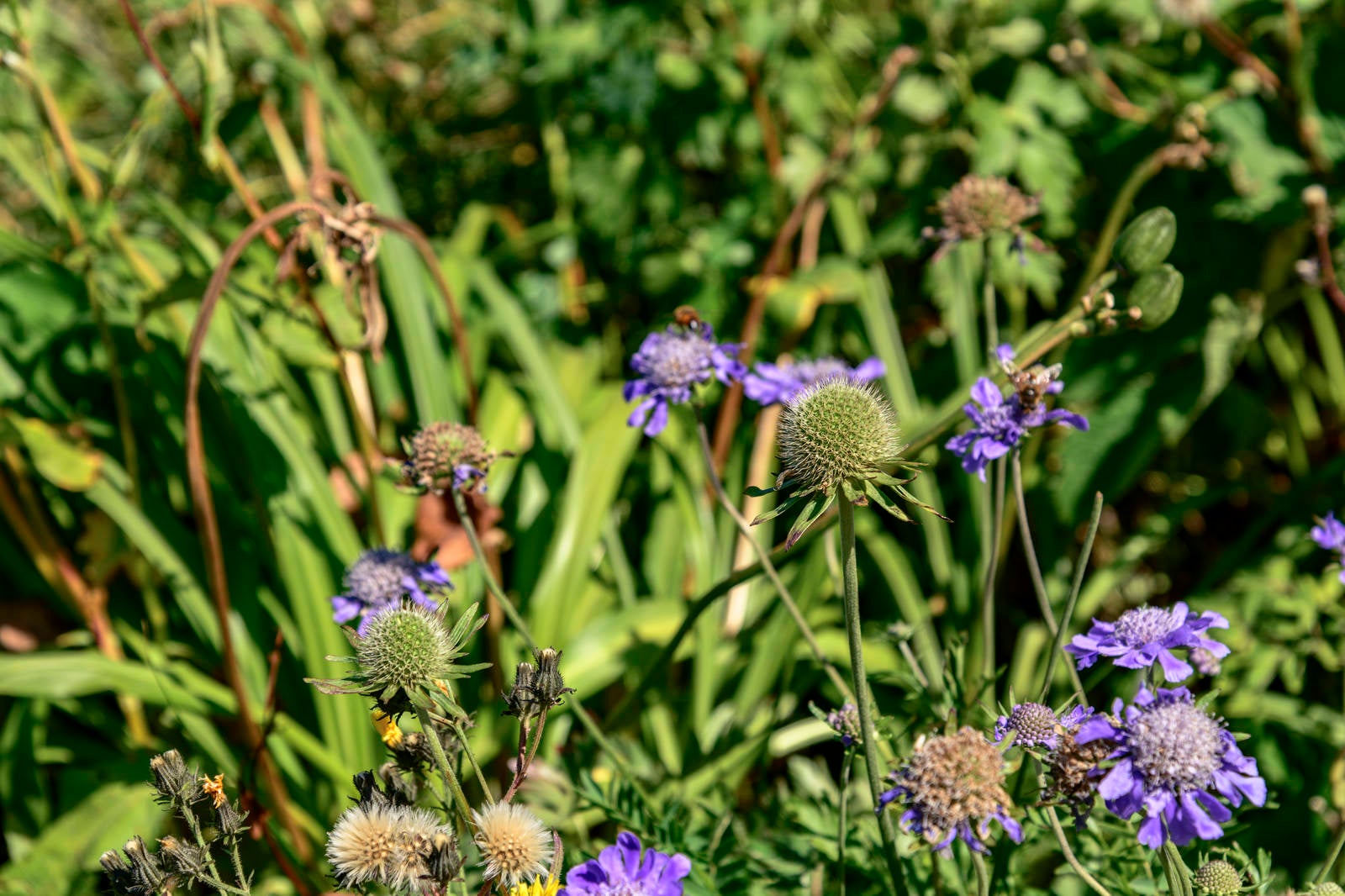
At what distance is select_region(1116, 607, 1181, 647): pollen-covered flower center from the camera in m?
1.16

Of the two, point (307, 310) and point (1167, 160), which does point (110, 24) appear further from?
point (1167, 160)

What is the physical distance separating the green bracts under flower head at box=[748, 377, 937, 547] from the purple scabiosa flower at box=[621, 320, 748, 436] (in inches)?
18.3

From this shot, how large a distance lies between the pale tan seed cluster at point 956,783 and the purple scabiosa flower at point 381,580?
772mm

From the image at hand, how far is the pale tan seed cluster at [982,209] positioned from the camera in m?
1.59

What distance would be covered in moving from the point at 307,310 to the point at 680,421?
94cm

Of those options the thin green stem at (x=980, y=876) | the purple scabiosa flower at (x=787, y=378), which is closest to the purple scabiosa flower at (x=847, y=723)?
the thin green stem at (x=980, y=876)

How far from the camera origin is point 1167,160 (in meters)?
2.12

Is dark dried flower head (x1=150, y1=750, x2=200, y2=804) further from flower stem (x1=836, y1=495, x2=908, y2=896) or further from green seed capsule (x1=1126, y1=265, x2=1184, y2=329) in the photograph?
green seed capsule (x1=1126, y1=265, x2=1184, y2=329)

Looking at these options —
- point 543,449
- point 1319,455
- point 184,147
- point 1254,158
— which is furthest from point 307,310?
point 1319,455

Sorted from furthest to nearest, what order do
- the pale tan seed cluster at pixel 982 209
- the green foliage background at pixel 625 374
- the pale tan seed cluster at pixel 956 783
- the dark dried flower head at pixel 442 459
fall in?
the green foliage background at pixel 625 374 < the pale tan seed cluster at pixel 982 209 < the dark dried flower head at pixel 442 459 < the pale tan seed cluster at pixel 956 783

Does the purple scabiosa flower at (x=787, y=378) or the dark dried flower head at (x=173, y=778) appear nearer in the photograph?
the dark dried flower head at (x=173, y=778)

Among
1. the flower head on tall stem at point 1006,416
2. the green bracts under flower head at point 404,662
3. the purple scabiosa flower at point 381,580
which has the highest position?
the purple scabiosa flower at point 381,580

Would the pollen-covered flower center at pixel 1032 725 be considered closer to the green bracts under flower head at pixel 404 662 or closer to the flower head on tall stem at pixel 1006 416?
the flower head on tall stem at pixel 1006 416

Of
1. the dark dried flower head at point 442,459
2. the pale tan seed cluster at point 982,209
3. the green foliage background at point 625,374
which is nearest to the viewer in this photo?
the dark dried flower head at point 442,459
